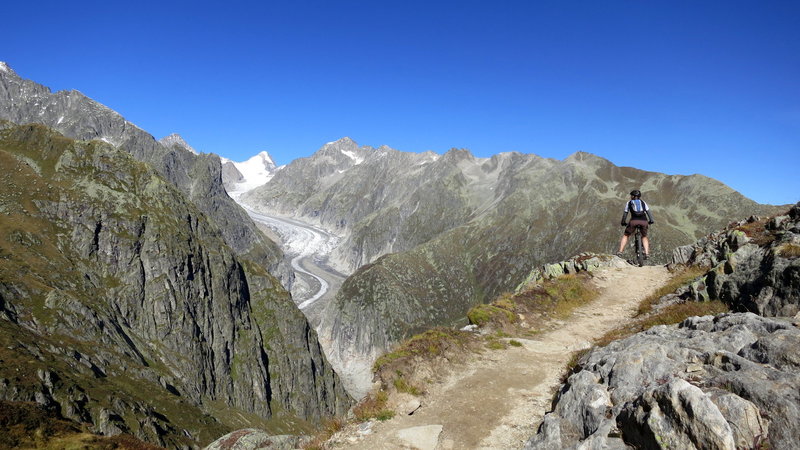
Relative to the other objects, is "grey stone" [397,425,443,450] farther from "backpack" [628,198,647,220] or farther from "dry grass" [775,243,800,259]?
"backpack" [628,198,647,220]

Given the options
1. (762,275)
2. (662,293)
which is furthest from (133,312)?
(762,275)

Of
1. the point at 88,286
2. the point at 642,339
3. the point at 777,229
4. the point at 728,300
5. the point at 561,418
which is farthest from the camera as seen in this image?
the point at 88,286

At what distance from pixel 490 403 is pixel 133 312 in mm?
153128

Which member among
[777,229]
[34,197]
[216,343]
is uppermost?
[34,197]

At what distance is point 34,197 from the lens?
130 metres

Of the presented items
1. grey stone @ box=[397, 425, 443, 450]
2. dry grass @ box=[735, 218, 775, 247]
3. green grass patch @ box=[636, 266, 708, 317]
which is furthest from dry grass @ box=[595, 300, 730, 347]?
grey stone @ box=[397, 425, 443, 450]

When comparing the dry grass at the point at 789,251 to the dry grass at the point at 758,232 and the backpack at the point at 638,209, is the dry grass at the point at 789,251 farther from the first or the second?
the backpack at the point at 638,209

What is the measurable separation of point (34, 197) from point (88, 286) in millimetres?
38947

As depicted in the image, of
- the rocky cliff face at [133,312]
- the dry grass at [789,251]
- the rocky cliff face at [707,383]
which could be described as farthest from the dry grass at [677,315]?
the rocky cliff face at [133,312]

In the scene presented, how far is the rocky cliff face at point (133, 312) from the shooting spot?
81.9m

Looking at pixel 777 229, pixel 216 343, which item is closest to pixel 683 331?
pixel 777 229

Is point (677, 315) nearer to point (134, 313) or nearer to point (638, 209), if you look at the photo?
point (638, 209)

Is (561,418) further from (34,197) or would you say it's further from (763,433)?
(34,197)

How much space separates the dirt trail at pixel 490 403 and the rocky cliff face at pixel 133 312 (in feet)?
261
